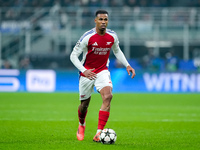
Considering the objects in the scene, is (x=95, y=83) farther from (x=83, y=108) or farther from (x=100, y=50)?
(x=83, y=108)

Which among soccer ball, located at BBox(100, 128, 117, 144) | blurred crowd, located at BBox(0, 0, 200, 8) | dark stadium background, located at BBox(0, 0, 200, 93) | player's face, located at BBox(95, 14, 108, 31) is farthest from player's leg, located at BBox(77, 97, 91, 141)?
blurred crowd, located at BBox(0, 0, 200, 8)

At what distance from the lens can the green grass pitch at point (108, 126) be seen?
23.5 feet

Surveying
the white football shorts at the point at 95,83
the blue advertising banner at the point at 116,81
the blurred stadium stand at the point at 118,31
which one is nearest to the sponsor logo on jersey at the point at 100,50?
the white football shorts at the point at 95,83

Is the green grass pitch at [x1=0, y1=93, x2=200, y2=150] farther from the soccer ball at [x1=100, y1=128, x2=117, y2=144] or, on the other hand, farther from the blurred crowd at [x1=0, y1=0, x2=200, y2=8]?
the blurred crowd at [x1=0, y1=0, x2=200, y2=8]

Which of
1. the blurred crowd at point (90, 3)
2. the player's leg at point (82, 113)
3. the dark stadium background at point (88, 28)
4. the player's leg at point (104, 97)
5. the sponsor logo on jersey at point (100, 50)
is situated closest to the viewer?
the player's leg at point (104, 97)

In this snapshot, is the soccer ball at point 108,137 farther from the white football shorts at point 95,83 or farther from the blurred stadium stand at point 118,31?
the blurred stadium stand at point 118,31

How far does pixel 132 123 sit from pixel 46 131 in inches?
106

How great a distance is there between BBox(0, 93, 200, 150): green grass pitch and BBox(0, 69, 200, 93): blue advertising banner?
6.25 m

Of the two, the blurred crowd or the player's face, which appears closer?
the player's face

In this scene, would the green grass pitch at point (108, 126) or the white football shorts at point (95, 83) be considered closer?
the green grass pitch at point (108, 126)

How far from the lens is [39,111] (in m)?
13.8

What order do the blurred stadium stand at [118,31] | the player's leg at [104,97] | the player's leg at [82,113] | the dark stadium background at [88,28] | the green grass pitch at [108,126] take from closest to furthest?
the green grass pitch at [108,126] → the player's leg at [104,97] → the player's leg at [82,113] → the dark stadium background at [88,28] → the blurred stadium stand at [118,31]

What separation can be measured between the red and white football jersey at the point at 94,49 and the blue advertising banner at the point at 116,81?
1487 centimetres

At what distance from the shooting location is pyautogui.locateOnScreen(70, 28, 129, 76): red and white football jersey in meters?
7.86
